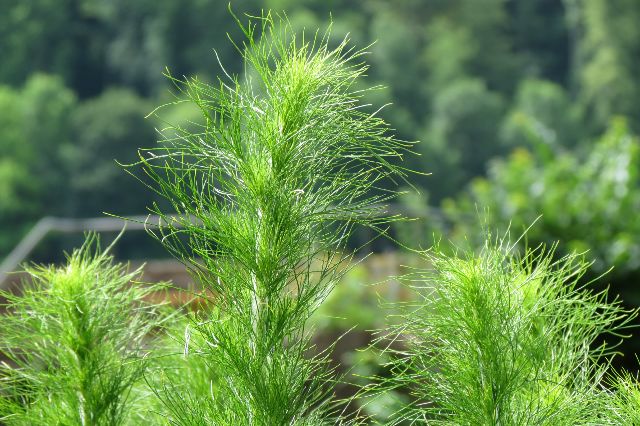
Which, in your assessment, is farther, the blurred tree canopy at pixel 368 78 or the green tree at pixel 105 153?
the blurred tree canopy at pixel 368 78

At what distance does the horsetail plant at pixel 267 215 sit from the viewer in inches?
39.3

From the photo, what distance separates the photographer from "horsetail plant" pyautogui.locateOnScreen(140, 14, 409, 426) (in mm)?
998

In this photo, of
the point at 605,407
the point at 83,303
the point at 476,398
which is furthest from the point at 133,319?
the point at 605,407

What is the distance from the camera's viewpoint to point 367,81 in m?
40.2

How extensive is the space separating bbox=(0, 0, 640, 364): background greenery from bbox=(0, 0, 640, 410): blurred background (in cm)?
6

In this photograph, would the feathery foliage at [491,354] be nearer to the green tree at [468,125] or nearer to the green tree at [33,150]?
the green tree at [33,150]

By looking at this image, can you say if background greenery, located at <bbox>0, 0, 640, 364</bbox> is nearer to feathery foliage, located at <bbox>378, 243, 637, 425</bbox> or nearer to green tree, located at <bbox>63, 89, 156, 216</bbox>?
green tree, located at <bbox>63, 89, 156, 216</bbox>

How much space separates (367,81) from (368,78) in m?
3.79

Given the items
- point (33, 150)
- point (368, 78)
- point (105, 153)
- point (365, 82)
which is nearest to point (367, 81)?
point (368, 78)

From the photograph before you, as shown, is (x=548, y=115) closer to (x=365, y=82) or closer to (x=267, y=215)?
(x=365, y=82)

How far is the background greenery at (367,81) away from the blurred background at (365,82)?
0.06 meters

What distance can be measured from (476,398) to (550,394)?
0.07m

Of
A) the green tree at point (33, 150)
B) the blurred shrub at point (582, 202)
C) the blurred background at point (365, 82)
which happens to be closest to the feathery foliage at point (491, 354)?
the blurred shrub at point (582, 202)

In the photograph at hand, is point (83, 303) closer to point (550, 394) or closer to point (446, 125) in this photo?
point (550, 394)
